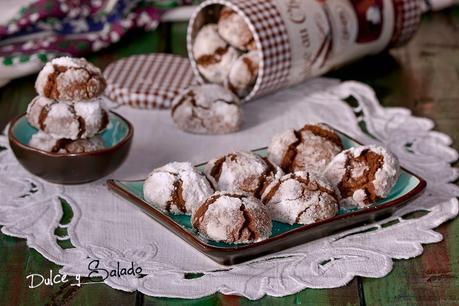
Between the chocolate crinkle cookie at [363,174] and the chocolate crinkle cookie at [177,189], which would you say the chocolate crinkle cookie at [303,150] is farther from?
the chocolate crinkle cookie at [177,189]

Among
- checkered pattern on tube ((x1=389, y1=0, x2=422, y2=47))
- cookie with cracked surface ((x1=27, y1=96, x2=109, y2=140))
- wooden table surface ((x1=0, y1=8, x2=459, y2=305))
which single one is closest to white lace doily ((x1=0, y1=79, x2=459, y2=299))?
wooden table surface ((x1=0, y1=8, x2=459, y2=305))

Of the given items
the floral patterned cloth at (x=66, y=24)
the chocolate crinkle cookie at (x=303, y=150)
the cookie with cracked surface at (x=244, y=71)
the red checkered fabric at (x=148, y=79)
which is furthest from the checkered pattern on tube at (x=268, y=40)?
the floral patterned cloth at (x=66, y=24)

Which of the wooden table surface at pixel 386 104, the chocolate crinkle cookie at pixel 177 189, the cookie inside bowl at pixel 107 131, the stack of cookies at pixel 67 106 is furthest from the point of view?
the cookie inside bowl at pixel 107 131

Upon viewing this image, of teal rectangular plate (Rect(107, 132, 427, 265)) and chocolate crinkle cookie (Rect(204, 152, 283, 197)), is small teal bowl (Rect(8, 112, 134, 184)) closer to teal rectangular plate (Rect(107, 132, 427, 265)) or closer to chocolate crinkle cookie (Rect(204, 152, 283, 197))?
teal rectangular plate (Rect(107, 132, 427, 265))

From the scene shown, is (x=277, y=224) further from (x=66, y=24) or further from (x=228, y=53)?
(x=66, y=24)

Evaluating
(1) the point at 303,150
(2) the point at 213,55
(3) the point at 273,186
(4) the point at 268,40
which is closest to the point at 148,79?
(2) the point at 213,55
